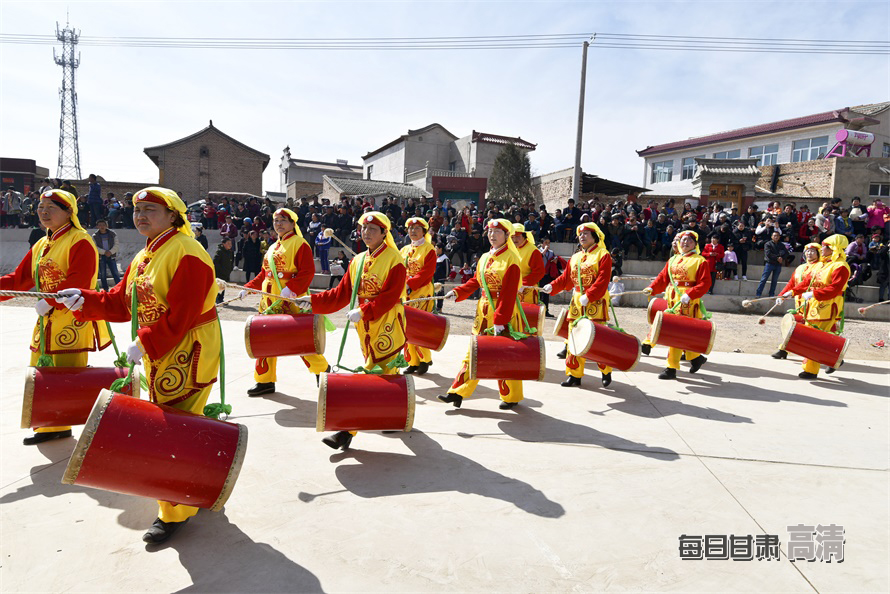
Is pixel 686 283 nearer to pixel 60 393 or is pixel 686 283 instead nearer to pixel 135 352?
pixel 135 352

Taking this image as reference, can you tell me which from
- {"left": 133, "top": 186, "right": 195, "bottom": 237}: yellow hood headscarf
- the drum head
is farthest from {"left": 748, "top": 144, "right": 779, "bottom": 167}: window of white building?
{"left": 133, "top": 186, "right": 195, "bottom": 237}: yellow hood headscarf

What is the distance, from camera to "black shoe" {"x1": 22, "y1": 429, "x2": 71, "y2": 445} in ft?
13.1

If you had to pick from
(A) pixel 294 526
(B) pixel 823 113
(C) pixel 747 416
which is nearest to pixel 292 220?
(A) pixel 294 526

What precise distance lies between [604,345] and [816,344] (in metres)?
3.05

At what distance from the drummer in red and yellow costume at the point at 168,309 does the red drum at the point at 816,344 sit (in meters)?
6.49

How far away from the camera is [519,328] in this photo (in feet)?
17.3

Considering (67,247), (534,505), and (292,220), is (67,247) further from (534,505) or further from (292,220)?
(534,505)

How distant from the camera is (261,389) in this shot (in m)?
5.40

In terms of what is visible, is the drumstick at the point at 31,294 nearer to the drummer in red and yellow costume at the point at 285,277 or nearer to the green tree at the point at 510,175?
the drummer in red and yellow costume at the point at 285,277

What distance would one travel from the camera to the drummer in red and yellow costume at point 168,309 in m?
2.77

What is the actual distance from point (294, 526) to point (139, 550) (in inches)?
29.5

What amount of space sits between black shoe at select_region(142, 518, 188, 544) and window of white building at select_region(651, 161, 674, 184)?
3644cm

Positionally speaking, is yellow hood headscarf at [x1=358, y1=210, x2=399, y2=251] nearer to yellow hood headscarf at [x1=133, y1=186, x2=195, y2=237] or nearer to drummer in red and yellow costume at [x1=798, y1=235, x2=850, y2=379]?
yellow hood headscarf at [x1=133, y1=186, x2=195, y2=237]

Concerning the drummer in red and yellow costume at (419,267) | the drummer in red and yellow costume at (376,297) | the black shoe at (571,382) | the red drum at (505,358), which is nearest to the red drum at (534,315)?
the black shoe at (571,382)
